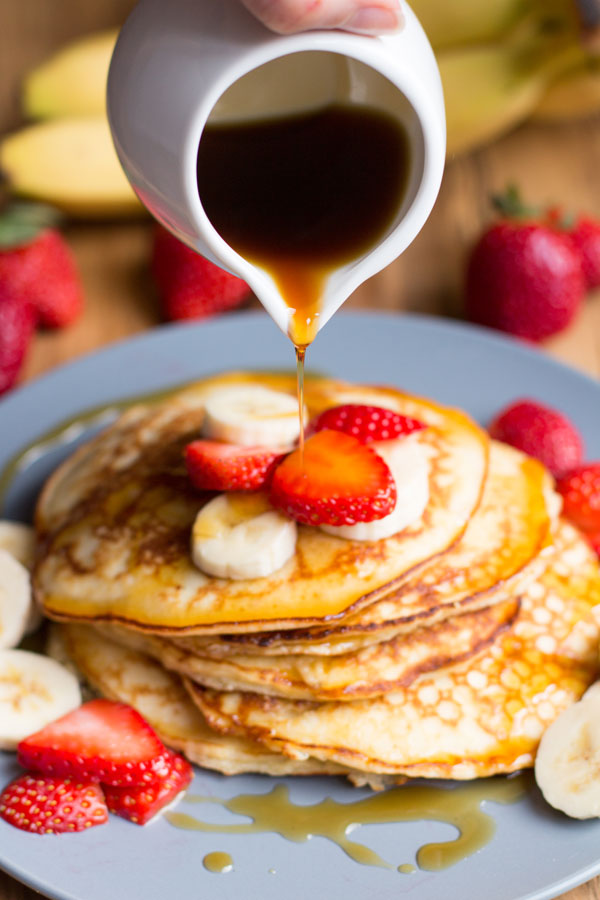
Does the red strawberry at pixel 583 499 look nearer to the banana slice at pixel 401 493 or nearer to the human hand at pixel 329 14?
the banana slice at pixel 401 493

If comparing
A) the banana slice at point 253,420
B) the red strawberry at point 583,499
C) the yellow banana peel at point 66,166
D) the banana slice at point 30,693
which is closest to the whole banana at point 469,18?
the yellow banana peel at point 66,166

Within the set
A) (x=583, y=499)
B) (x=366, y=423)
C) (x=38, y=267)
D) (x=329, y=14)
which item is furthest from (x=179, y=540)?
(x=38, y=267)

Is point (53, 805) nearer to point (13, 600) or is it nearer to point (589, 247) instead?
point (13, 600)

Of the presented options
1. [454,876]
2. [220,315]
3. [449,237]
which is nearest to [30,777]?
[454,876]

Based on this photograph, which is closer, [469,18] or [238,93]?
[238,93]

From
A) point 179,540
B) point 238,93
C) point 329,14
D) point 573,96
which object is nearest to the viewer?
point 329,14

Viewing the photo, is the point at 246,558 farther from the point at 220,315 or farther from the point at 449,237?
the point at 449,237

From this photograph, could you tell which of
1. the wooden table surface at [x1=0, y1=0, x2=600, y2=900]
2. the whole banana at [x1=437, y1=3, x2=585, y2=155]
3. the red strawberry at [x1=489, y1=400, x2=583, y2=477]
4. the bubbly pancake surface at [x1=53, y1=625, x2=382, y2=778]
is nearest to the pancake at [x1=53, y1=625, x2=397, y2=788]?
the bubbly pancake surface at [x1=53, y1=625, x2=382, y2=778]
